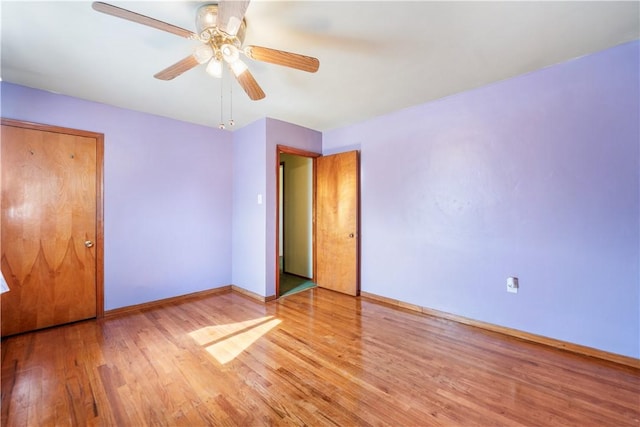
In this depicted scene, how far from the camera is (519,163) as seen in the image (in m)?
2.53

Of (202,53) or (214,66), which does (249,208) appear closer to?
(214,66)

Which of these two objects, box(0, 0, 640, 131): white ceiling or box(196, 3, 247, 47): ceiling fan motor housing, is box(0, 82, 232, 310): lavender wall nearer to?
box(0, 0, 640, 131): white ceiling

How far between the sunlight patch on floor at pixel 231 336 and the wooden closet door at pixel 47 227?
4.74 feet

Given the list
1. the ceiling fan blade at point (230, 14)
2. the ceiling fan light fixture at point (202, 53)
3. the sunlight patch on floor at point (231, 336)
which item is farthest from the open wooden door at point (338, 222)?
the ceiling fan blade at point (230, 14)

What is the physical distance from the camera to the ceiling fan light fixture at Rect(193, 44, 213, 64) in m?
1.68

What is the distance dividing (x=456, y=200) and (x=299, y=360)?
87.6 inches

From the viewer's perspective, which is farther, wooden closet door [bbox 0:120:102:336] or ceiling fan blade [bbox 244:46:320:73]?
wooden closet door [bbox 0:120:102:336]

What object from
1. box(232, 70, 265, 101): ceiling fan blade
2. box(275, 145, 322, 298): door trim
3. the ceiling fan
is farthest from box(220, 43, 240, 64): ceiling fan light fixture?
box(275, 145, 322, 298): door trim

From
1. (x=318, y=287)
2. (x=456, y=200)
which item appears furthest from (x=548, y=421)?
(x=318, y=287)

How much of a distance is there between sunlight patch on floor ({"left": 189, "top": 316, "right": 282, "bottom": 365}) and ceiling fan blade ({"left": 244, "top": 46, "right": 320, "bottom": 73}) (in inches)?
88.4

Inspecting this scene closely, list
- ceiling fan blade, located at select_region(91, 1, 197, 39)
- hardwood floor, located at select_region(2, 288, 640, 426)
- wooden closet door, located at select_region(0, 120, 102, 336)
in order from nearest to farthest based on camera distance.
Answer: ceiling fan blade, located at select_region(91, 1, 197, 39) → hardwood floor, located at select_region(2, 288, 640, 426) → wooden closet door, located at select_region(0, 120, 102, 336)

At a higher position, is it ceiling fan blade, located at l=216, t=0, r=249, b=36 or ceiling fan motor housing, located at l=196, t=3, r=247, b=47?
ceiling fan motor housing, located at l=196, t=3, r=247, b=47

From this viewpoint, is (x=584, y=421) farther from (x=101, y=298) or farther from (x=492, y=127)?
(x=101, y=298)

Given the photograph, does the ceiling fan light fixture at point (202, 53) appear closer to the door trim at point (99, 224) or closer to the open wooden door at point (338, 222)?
the door trim at point (99, 224)
